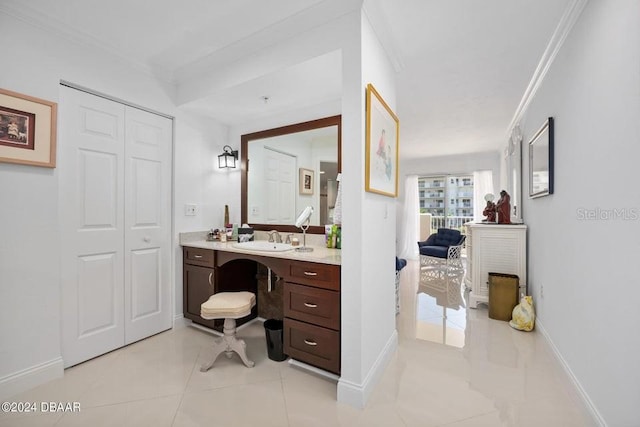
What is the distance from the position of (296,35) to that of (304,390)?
7.46ft

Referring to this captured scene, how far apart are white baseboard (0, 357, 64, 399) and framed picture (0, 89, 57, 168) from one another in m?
1.28

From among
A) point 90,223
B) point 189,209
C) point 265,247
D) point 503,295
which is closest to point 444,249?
point 503,295

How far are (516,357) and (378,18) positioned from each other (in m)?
Result: 2.60

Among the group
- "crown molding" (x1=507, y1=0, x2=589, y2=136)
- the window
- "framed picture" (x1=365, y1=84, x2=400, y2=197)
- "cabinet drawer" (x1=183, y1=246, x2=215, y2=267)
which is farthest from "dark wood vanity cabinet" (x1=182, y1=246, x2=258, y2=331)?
the window

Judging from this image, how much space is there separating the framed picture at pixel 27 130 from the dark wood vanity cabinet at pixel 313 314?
1.74 m

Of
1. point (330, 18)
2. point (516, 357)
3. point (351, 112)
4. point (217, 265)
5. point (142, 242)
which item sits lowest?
point (516, 357)

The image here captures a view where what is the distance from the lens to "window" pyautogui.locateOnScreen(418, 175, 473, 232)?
6.43 meters

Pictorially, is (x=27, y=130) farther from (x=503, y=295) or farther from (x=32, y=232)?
(x=503, y=295)

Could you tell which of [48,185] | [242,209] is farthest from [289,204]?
[48,185]

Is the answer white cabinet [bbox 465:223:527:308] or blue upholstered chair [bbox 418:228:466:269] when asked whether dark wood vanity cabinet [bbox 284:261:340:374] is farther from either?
blue upholstered chair [bbox 418:228:466:269]

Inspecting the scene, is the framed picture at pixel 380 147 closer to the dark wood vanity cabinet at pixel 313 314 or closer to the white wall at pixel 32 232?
the dark wood vanity cabinet at pixel 313 314

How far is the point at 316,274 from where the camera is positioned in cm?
178

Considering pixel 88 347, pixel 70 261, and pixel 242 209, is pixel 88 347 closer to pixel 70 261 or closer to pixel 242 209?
pixel 70 261

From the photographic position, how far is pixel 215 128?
2951mm
